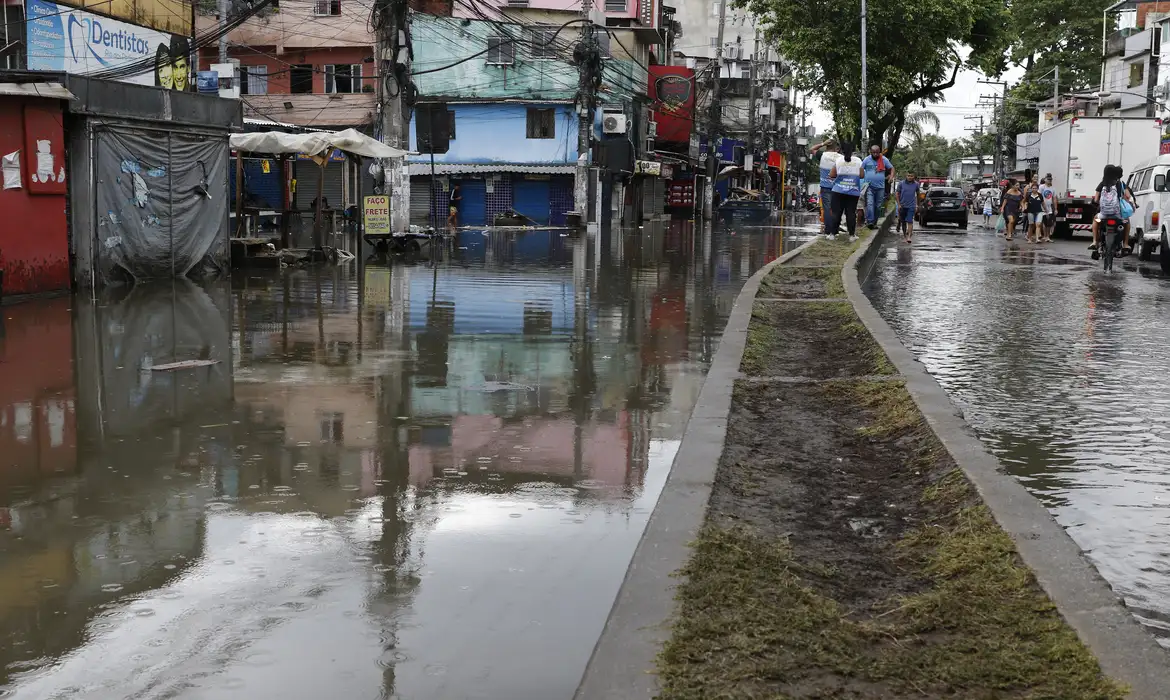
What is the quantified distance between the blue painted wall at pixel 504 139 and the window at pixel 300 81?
5257mm

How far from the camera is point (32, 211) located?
1400 cm

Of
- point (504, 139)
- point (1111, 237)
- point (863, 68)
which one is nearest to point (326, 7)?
point (504, 139)

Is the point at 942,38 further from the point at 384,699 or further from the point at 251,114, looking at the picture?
the point at 384,699

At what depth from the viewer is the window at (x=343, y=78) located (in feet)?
158

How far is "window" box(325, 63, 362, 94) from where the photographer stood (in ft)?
158

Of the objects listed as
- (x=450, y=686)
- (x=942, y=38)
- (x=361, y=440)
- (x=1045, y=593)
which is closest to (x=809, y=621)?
(x=1045, y=593)

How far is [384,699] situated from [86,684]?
2.81ft

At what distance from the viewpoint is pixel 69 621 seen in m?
3.92

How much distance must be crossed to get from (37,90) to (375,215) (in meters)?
10.5

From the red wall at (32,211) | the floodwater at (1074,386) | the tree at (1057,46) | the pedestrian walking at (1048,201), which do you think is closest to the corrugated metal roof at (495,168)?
the pedestrian walking at (1048,201)

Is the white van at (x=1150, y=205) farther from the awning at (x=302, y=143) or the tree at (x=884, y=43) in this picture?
the tree at (x=884, y=43)

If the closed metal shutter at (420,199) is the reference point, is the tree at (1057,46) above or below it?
above

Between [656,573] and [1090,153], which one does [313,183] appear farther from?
[656,573]

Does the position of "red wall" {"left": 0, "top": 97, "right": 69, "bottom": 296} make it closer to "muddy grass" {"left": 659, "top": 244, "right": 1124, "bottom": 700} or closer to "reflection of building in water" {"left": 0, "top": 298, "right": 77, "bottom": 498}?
"reflection of building in water" {"left": 0, "top": 298, "right": 77, "bottom": 498}
